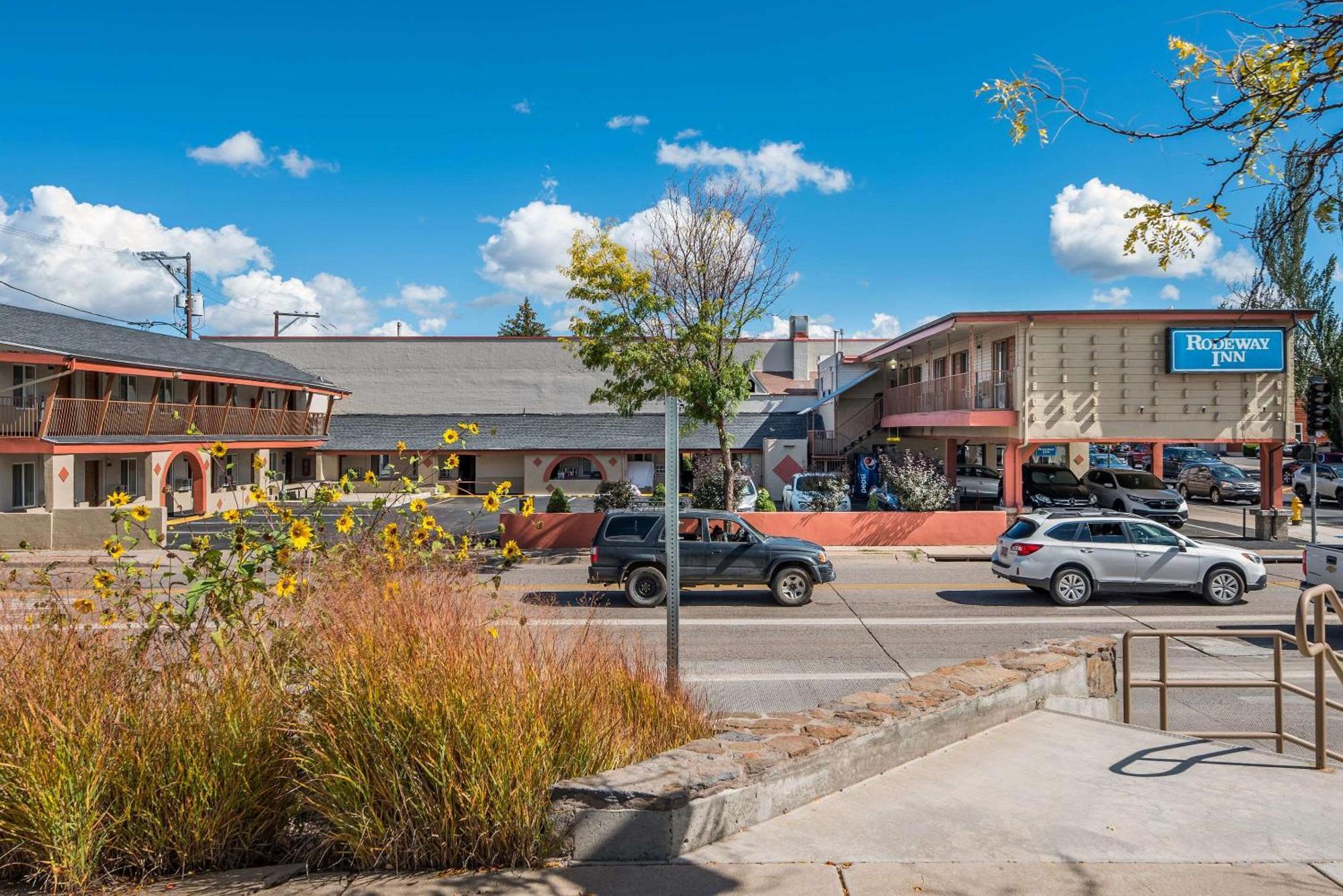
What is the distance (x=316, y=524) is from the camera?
5.93 metres

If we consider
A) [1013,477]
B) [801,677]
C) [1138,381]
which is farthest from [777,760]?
[1138,381]

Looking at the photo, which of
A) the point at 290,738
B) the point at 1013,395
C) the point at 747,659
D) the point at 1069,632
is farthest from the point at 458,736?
the point at 1013,395

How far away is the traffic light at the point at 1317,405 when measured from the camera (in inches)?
855

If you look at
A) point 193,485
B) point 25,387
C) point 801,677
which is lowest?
point 801,677

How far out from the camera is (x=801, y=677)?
423 inches

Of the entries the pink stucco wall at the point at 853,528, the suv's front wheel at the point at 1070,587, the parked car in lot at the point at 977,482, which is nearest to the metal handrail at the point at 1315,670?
the suv's front wheel at the point at 1070,587

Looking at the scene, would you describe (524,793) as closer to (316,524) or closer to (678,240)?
(316,524)

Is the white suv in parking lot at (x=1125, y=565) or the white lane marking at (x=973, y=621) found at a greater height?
the white suv in parking lot at (x=1125, y=565)

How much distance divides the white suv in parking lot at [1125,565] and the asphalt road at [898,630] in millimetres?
354

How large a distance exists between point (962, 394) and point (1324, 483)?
20.1m

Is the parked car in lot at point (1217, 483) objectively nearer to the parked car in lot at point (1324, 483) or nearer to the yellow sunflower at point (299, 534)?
the parked car in lot at point (1324, 483)

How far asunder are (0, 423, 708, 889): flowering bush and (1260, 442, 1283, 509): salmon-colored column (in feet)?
91.8

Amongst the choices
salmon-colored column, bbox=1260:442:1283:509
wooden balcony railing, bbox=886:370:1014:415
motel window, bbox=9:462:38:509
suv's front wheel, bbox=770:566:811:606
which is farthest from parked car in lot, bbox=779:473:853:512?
motel window, bbox=9:462:38:509

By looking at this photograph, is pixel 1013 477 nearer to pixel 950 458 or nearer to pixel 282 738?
pixel 950 458
